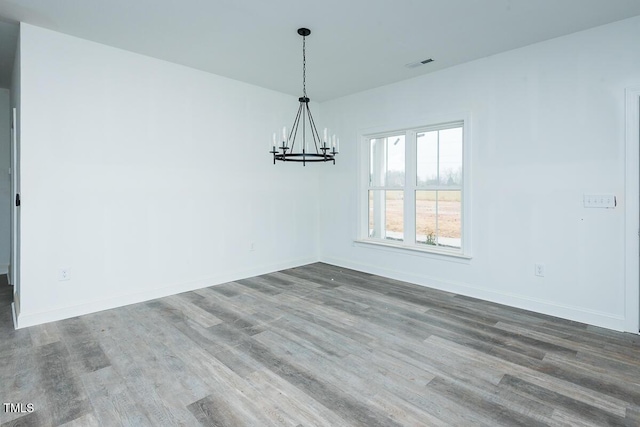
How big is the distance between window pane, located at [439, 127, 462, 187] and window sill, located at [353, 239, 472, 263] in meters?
0.86

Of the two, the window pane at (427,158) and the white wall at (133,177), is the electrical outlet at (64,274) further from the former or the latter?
the window pane at (427,158)

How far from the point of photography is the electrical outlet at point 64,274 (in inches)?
131

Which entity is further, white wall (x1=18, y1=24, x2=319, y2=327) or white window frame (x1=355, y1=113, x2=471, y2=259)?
white window frame (x1=355, y1=113, x2=471, y2=259)

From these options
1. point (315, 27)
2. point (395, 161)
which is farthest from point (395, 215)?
point (315, 27)

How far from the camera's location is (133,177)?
3.81m

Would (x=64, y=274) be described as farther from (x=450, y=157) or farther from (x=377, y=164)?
(x=450, y=157)

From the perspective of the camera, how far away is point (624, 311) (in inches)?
121

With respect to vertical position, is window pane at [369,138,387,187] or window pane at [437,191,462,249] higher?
window pane at [369,138,387,187]

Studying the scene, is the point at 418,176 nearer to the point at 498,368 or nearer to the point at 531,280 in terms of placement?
the point at 531,280

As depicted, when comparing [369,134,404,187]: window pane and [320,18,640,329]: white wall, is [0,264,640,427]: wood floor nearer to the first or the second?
[320,18,640,329]: white wall

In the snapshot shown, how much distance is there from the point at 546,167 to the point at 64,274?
16.0 feet

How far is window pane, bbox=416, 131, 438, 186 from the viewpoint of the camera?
14.6 ft

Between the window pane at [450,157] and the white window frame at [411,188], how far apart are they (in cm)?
11

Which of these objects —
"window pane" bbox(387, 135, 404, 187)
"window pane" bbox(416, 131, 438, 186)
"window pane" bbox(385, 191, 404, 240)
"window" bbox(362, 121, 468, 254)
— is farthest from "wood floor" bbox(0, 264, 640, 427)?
"window pane" bbox(387, 135, 404, 187)
